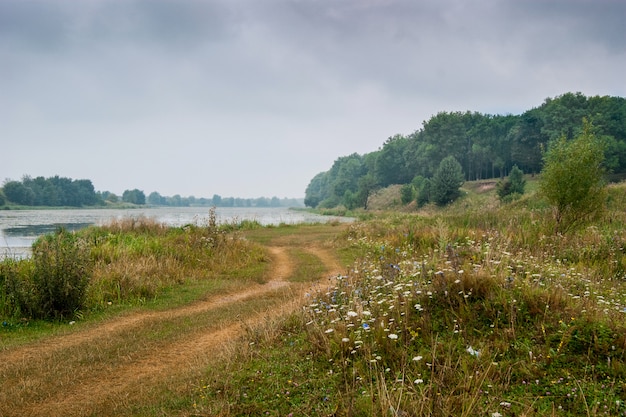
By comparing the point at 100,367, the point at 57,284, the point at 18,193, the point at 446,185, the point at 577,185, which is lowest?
the point at 100,367

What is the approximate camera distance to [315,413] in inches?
146

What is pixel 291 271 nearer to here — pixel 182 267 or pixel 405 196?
pixel 182 267

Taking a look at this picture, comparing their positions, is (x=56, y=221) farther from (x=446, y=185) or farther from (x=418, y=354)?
(x=418, y=354)

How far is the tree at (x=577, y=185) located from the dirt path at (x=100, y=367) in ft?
43.6

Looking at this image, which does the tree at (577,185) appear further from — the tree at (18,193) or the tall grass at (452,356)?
the tree at (18,193)

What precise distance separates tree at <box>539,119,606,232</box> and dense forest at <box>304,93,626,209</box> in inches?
1794

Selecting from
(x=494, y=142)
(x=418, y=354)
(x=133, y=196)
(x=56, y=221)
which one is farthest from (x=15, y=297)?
(x=133, y=196)

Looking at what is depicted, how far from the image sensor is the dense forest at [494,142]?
71375 mm

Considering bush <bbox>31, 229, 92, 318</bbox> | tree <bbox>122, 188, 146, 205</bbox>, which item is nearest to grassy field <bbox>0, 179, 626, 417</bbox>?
bush <bbox>31, 229, 92, 318</bbox>

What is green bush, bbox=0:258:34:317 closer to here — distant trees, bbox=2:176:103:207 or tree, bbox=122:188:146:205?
distant trees, bbox=2:176:103:207

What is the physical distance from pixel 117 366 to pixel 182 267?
7.33 meters

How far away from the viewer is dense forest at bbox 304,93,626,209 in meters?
71.4

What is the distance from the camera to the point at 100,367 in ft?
19.3

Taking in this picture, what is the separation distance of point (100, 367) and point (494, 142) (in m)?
92.7
